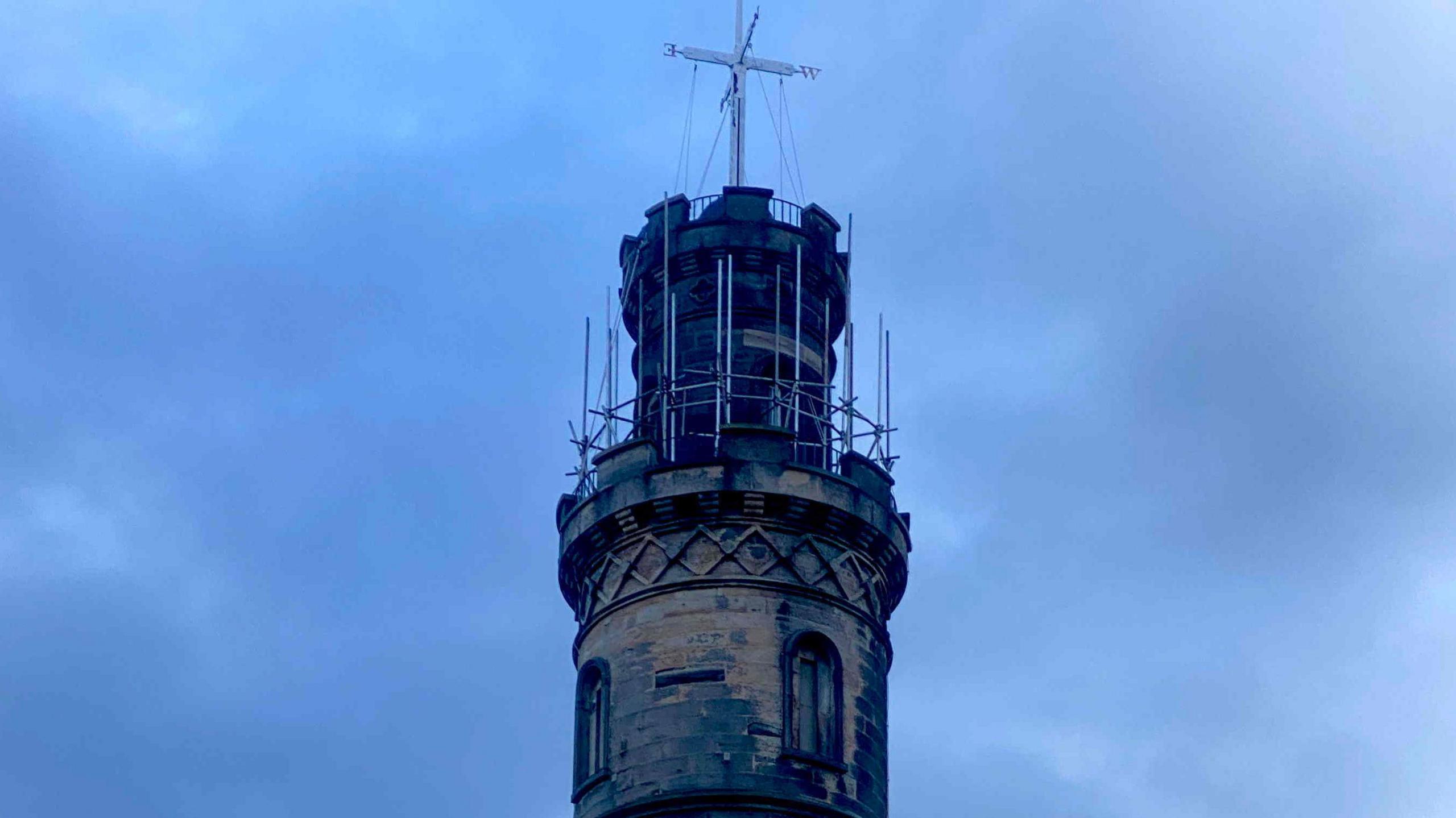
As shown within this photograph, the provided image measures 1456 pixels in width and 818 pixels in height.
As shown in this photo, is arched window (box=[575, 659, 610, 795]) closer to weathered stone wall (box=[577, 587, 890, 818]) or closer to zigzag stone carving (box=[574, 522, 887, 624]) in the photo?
weathered stone wall (box=[577, 587, 890, 818])

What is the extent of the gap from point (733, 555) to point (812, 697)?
2735 mm

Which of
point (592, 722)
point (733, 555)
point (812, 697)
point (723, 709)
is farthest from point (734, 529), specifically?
point (592, 722)

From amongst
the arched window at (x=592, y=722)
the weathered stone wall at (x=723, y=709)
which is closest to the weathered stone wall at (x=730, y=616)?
the weathered stone wall at (x=723, y=709)

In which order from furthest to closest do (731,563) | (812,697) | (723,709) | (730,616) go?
1. (731,563)
2. (812,697)
3. (730,616)
4. (723,709)

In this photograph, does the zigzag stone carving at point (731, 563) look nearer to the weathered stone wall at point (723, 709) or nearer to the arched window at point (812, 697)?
the weathered stone wall at point (723, 709)

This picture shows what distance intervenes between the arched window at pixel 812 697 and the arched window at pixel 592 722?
3149 millimetres

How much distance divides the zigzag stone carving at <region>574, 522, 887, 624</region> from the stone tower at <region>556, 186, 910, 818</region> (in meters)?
0.04

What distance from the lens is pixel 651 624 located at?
41.2 metres

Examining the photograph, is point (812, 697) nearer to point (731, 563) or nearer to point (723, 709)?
point (723, 709)

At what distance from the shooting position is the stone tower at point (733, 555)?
40.0 meters

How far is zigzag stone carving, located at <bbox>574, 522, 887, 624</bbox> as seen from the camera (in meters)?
41.3

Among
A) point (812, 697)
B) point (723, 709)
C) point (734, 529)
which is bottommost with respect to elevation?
point (723, 709)

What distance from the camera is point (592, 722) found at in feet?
138

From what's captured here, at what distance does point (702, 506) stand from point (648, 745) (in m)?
4.25
